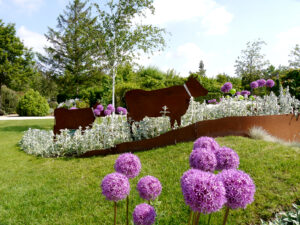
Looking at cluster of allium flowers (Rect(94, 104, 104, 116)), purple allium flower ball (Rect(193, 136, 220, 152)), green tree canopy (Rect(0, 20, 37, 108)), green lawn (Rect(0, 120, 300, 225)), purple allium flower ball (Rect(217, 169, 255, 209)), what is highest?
green tree canopy (Rect(0, 20, 37, 108))

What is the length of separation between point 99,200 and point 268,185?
7.69ft

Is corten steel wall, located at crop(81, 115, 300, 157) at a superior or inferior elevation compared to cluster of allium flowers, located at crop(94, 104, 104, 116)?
inferior

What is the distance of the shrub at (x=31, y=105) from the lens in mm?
20438

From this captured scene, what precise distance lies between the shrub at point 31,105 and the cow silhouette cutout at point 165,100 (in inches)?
699

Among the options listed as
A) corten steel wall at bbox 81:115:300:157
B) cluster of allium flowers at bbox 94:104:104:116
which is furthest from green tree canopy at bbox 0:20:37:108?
corten steel wall at bbox 81:115:300:157

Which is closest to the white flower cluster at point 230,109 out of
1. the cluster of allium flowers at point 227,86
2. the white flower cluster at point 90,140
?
the cluster of allium flowers at point 227,86

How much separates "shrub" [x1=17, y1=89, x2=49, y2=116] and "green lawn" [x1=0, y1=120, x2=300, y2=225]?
55.4 ft

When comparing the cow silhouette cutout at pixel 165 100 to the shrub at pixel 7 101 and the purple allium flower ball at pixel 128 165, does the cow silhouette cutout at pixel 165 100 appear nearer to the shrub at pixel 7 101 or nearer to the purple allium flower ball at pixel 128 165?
the purple allium flower ball at pixel 128 165

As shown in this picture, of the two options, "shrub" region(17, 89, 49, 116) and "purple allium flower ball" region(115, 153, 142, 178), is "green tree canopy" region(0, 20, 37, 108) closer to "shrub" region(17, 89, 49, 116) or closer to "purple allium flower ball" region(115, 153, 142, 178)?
"shrub" region(17, 89, 49, 116)

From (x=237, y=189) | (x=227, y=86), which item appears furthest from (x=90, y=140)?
(x=237, y=189)

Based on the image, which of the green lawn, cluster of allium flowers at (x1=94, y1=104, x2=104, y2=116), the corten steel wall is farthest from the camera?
cluster of allium flowers at (x1=94, y1=104, x2=104, y2=116)

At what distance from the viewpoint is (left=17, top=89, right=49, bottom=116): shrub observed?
20.4 metres

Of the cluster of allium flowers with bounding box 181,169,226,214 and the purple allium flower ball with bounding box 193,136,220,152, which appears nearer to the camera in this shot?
the cluster of allium flowers with bounding box 181,169,226,214

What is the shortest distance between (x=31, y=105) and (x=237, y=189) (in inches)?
873
